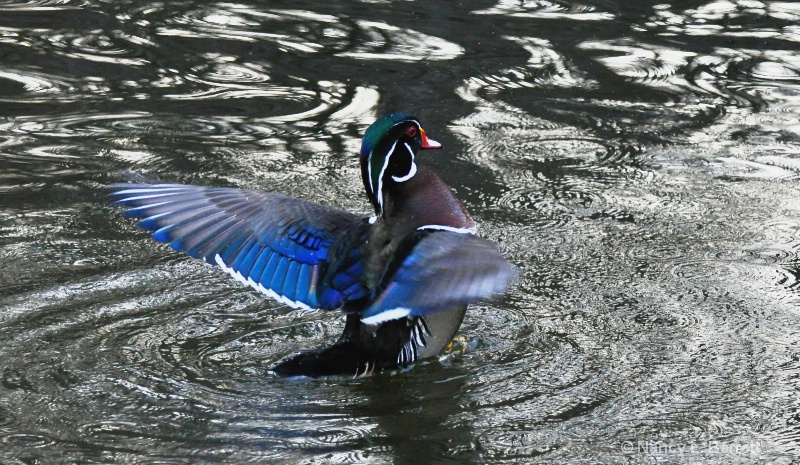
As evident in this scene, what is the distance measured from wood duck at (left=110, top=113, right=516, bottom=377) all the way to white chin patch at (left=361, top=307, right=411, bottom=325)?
25 mm

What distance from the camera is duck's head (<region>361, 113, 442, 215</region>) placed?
457 centimetres

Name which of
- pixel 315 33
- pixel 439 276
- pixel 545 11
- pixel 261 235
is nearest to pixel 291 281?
pixel 261 235

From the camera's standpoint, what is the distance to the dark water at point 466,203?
4.10 meters

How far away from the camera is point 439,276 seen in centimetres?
389

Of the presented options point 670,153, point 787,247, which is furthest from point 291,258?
point 670,153

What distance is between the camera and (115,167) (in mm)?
6578

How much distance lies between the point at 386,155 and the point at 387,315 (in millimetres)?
765

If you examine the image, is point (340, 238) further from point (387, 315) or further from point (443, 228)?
point (387, 315)

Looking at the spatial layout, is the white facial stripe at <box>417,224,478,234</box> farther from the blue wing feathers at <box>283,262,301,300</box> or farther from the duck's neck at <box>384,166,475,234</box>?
the blue wing feathers at <box>283,262,301,300</box>

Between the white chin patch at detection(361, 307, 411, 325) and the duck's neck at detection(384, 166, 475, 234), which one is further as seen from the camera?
the duck's neck at detection(384, 166, 475, 234)

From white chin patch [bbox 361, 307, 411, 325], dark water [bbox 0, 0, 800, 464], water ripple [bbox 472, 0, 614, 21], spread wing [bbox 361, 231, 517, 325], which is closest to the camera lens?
spread wing [bbox 361, 231, 517, 325]

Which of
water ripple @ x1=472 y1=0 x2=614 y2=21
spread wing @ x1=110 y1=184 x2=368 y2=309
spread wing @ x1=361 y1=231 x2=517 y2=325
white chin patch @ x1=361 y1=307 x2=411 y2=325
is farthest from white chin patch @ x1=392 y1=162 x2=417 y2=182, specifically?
water ripple @ x1=472 y1=0 x2=614 y2=21

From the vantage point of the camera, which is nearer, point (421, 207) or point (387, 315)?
point (387, 315)

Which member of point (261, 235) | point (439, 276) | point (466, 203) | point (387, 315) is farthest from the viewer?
point (466, 203)
